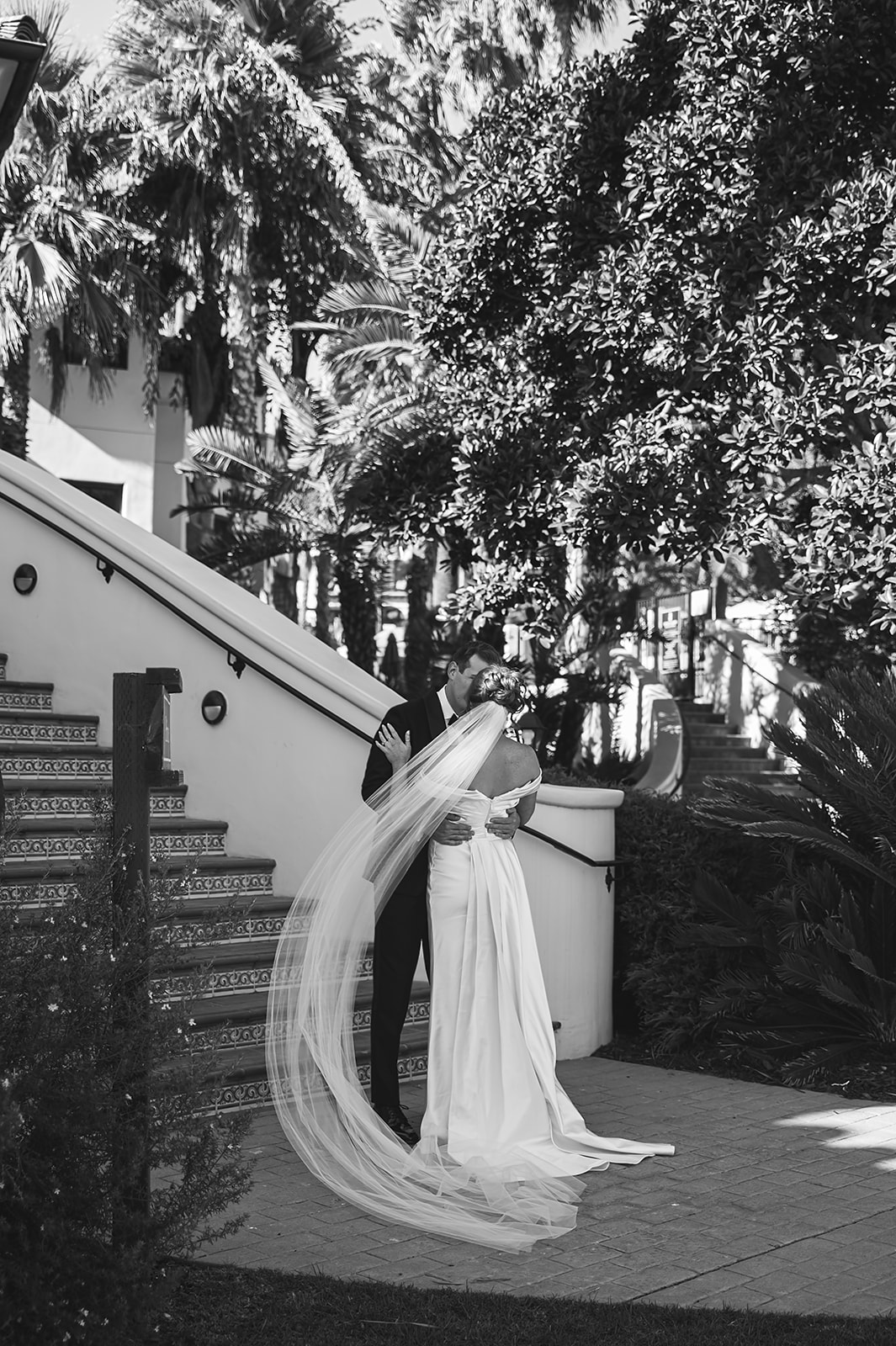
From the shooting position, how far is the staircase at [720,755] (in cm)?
1838

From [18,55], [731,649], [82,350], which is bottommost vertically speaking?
[731,649]

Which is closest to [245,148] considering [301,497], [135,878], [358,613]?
[301,497]

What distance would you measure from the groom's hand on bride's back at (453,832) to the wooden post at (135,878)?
216 centimetres

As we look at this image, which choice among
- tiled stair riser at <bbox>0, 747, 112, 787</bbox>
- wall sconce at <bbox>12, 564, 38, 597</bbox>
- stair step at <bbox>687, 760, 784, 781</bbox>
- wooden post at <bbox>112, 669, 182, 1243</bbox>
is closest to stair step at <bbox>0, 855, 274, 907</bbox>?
tiled stair riser at <bbox>0, 747, 112, 787</bbox>

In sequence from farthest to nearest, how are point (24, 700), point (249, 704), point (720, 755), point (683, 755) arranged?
point (720, 755) < point (683, 755) < point (24, 700) < point (249, 704)

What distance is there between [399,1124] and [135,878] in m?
2.47

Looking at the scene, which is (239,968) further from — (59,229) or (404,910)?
(59,229)

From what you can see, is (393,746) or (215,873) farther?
(215,873)

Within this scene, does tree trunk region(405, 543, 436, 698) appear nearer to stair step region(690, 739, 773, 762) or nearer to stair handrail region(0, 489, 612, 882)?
stair step region(690, 739, 773, 762)

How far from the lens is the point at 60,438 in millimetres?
25344

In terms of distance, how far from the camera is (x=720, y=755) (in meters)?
19.8

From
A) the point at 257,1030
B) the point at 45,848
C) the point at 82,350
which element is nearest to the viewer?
the point at 257,1030

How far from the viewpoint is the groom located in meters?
5.89

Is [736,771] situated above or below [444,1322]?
above
